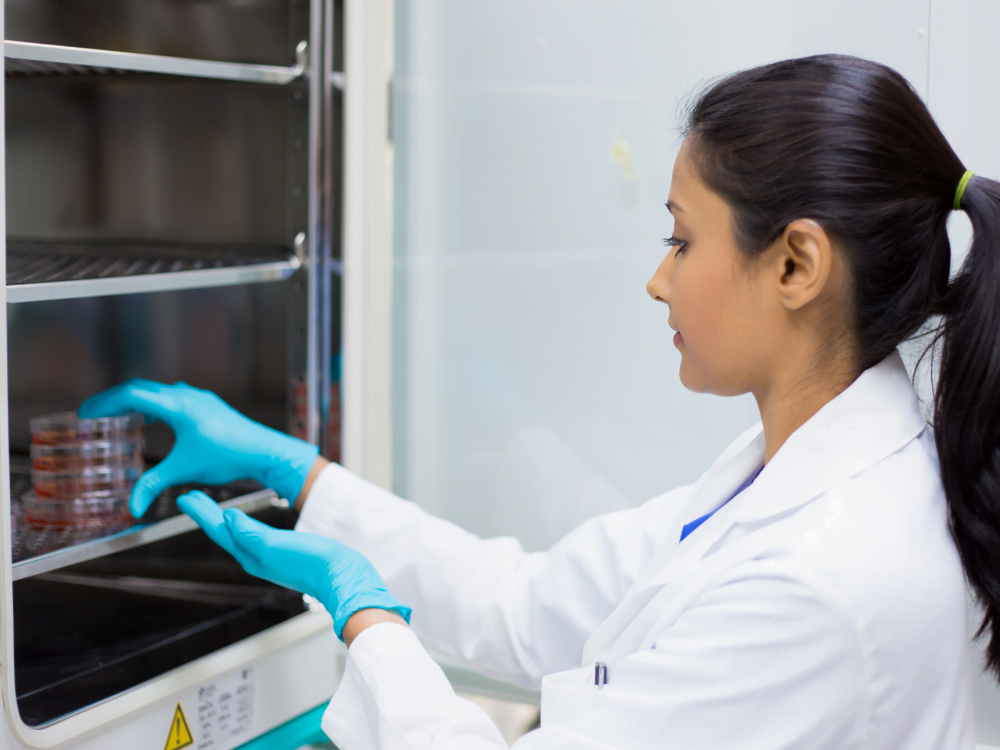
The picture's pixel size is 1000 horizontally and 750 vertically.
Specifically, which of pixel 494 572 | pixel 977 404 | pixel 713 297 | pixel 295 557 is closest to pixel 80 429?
pixel 295 557

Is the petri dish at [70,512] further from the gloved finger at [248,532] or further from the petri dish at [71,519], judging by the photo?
the gloved finger at [248,532]

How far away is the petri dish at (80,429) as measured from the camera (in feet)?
3.79

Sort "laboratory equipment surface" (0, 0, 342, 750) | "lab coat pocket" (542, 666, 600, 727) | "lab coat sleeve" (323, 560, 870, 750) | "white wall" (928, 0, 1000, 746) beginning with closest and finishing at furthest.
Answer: "lab coat sleeve" (323, 560, 870, 750) < "lab coat pocket" (542, 666, 600, 727) < "white wall" (928, 0, 1000, 746) < "laboratory equipment surface" (0, 0, 342, 750)

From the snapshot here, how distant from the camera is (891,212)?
85 cm

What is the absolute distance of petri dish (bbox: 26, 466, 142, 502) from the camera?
116 cm

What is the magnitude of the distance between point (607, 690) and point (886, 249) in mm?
A: 490

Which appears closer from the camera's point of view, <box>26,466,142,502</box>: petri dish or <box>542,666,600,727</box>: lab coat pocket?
<box>542,666,600,727</box>: lab coat pocket

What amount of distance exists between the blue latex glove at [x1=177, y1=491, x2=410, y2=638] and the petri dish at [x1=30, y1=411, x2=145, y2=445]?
0.14 m

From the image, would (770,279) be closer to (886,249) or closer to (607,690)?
(886,249)

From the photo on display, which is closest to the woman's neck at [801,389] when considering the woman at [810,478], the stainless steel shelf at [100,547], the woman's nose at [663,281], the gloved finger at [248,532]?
the woman at [810,478]

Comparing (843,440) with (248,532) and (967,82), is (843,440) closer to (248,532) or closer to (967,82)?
(967,82)

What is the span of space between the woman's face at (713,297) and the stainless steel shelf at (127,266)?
56 centimetres

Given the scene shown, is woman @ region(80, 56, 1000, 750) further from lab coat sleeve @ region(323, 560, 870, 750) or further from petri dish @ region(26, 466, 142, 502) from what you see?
petri dish @ region(26, 466, 142, 502)

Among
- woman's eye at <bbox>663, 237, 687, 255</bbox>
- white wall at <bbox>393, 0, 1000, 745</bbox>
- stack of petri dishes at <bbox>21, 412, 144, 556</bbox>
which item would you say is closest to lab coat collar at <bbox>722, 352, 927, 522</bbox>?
woman's eye at <bbox>663, 237, 687, 255</bbox>
